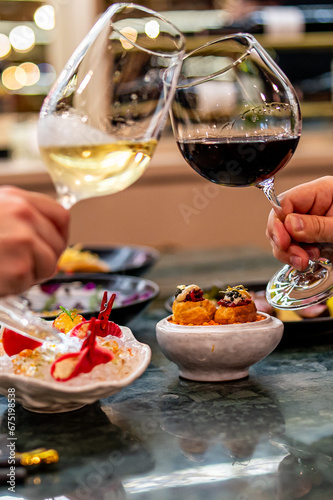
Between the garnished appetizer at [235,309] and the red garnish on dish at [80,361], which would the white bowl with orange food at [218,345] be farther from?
the red garnish on dish at [80,361]

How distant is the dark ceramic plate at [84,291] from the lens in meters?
1.27

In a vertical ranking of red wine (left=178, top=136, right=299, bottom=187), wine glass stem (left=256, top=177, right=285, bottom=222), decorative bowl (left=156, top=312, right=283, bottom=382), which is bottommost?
decorative bowl (left=156, top=312, right=283, bottom=382)

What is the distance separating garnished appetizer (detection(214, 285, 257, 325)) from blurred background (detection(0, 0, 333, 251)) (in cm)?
245

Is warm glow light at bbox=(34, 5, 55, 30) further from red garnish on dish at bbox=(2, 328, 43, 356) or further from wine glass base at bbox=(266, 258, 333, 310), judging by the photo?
red garnish on dish at bbox=(2, 328, 43, 356)

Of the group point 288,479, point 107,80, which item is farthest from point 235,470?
point 107,80

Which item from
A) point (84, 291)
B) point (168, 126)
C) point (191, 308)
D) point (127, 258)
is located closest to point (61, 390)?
point (191, 308)

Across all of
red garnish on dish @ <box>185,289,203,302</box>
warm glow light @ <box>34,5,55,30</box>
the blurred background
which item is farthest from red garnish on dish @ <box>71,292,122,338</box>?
warm glow light @ <box>34,5,55,30</box>

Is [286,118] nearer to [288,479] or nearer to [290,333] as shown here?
[290,333]

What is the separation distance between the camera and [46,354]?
762 mm

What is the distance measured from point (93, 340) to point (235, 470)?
0.65 feet

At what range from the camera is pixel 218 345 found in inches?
34.1

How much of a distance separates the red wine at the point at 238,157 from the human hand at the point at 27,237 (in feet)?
1.00

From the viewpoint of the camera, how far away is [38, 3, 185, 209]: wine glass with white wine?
2.33 ft

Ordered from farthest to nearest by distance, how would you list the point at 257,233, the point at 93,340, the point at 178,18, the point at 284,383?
the point at 178,18
the point at 257,233
the point at 284,383
the point at 93,340
